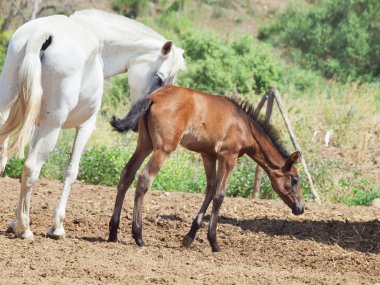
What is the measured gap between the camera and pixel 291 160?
815cm

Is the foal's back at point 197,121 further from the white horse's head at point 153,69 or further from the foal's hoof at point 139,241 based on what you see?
the foal's hoof at point 139,241

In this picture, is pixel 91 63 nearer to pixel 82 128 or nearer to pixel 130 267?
pixel 82 128

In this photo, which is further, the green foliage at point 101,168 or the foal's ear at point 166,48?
the green foliage at point 101,168

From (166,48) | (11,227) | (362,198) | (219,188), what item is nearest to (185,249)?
(219,188)

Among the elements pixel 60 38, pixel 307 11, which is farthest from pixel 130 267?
pixel 307 11

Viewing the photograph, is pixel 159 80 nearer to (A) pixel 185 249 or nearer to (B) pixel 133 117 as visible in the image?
(B) pixel 133 117

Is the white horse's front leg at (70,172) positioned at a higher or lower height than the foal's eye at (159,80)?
lower

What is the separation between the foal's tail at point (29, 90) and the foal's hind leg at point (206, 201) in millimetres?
1759

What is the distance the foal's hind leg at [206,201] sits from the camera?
785 cm

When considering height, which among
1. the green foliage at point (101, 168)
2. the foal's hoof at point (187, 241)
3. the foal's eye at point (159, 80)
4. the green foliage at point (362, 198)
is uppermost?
the foal's eye at point (159, 80)

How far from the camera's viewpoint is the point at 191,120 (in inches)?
301

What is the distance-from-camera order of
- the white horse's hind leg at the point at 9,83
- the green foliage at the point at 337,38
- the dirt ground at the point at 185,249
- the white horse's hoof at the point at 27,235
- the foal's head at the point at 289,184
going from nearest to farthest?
1. the dirt ground at the point at 185,249
2. the white horse's hind leg at the point at 9,83
3. the white horse's hoof at the point at 27,235
4. the foal's head at the point at 289,184
5. the green foliage at the point at 337,38

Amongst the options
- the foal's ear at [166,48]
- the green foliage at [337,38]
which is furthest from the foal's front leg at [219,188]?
the green foliage at [337,38]

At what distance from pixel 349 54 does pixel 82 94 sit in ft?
60.4
